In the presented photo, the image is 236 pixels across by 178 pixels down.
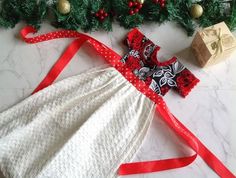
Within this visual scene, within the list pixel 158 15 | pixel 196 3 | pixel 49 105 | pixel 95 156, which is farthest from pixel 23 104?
pixel 196 3

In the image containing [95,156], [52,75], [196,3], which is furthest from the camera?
[196,3]

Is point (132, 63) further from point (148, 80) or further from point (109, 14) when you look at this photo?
point (109, 14)

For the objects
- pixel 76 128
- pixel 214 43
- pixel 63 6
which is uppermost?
pixel 63 6

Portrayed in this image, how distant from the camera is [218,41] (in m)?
0.94

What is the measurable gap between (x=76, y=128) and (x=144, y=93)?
225mm

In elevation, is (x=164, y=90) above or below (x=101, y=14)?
below

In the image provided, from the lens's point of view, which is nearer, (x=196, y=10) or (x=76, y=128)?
(x=76, y=128)

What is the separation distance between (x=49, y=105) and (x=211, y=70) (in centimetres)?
52

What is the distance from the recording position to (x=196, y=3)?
3.50ft

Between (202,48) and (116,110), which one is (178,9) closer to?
(202,48)

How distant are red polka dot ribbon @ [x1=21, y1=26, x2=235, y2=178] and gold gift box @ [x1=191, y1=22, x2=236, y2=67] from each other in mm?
196

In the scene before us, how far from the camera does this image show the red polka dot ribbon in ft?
2.90

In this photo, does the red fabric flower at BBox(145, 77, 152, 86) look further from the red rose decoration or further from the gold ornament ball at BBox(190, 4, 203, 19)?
the gold ornament ball at BBox(190, 4, 203, 19)

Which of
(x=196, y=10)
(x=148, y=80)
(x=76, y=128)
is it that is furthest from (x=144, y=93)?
(x=196, y=10)
